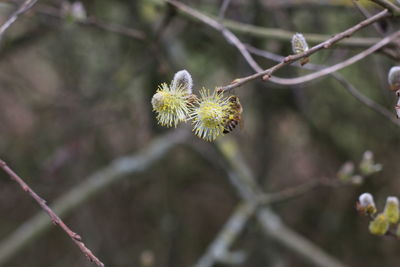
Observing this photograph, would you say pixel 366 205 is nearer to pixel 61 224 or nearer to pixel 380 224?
pixel 380 224

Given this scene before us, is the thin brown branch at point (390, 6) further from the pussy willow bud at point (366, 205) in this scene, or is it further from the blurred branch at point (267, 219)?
the blurred branch at point (267, 219)

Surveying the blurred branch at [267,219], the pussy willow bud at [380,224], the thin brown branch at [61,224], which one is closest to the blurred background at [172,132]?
the blurred branch at [267,219]

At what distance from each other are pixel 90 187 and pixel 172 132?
0.61 meters

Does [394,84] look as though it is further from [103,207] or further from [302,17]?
[103,207]

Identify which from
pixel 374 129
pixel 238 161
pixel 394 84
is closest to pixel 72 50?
pixel 238 161

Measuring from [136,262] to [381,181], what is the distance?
1.67 meters

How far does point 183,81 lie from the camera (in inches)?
43.8

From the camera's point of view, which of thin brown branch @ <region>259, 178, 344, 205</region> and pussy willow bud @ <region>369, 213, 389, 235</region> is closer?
pussy willow bud @ <region>369, 213, 389, 235</region>

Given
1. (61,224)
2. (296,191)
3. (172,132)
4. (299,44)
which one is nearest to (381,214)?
(299,44)

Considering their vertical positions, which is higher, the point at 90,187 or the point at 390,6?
the point at 390,6

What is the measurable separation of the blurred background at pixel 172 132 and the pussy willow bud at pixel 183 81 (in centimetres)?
140

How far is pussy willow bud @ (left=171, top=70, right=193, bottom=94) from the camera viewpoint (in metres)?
1.10

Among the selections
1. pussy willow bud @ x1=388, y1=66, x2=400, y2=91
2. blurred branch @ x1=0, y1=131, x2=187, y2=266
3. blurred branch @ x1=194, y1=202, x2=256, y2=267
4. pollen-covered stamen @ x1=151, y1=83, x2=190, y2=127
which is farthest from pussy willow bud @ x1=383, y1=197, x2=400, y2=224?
blurred branch @ x1=0, y1=131, x2=187, y2=266

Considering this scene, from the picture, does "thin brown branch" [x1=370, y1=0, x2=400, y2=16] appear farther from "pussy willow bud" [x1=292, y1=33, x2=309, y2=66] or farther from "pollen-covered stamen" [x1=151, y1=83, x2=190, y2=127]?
"pollen-covered stamen" [x1=151, y1=83, x2=190, y2=127]
